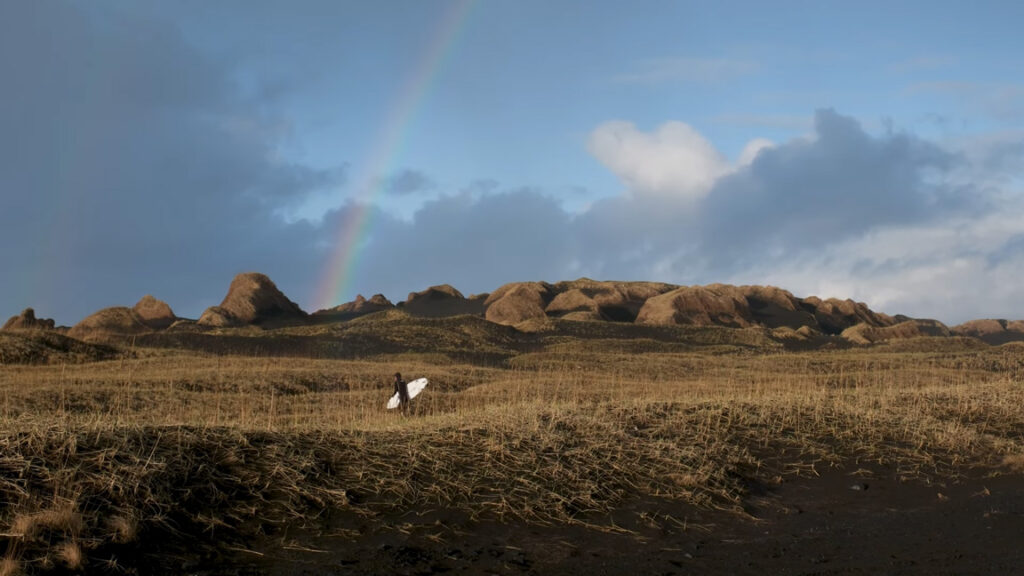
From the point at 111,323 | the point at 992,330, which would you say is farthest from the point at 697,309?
the point at 111,323

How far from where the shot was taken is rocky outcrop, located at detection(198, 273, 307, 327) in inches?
2254

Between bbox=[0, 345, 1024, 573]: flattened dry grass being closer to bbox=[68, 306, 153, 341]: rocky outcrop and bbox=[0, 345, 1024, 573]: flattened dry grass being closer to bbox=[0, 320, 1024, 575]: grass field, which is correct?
bbox=[0, 320, 1024, 575]: grass field

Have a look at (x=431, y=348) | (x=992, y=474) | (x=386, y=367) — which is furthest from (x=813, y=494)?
(x=431, y=348)

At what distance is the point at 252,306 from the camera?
5884 cm

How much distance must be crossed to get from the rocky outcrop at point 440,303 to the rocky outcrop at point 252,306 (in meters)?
15.3

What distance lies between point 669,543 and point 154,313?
5910 centimetres

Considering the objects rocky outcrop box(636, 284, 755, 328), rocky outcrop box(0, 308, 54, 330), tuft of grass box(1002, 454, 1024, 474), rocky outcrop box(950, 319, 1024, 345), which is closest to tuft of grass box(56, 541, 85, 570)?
tuft of grass box(1002, 454, 1024, 474)

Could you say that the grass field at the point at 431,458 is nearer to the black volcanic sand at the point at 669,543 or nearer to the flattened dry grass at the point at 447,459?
the flattened dry grass at the point at 447,459

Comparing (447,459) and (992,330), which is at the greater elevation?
(992,330)

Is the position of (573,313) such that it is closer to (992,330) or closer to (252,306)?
(252,306)

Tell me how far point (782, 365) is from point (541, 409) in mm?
28982

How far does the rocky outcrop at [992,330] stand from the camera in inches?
3361

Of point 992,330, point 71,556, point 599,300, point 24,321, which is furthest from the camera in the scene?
point 992,330

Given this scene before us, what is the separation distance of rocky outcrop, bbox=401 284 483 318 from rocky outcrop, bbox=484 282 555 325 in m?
1.75
